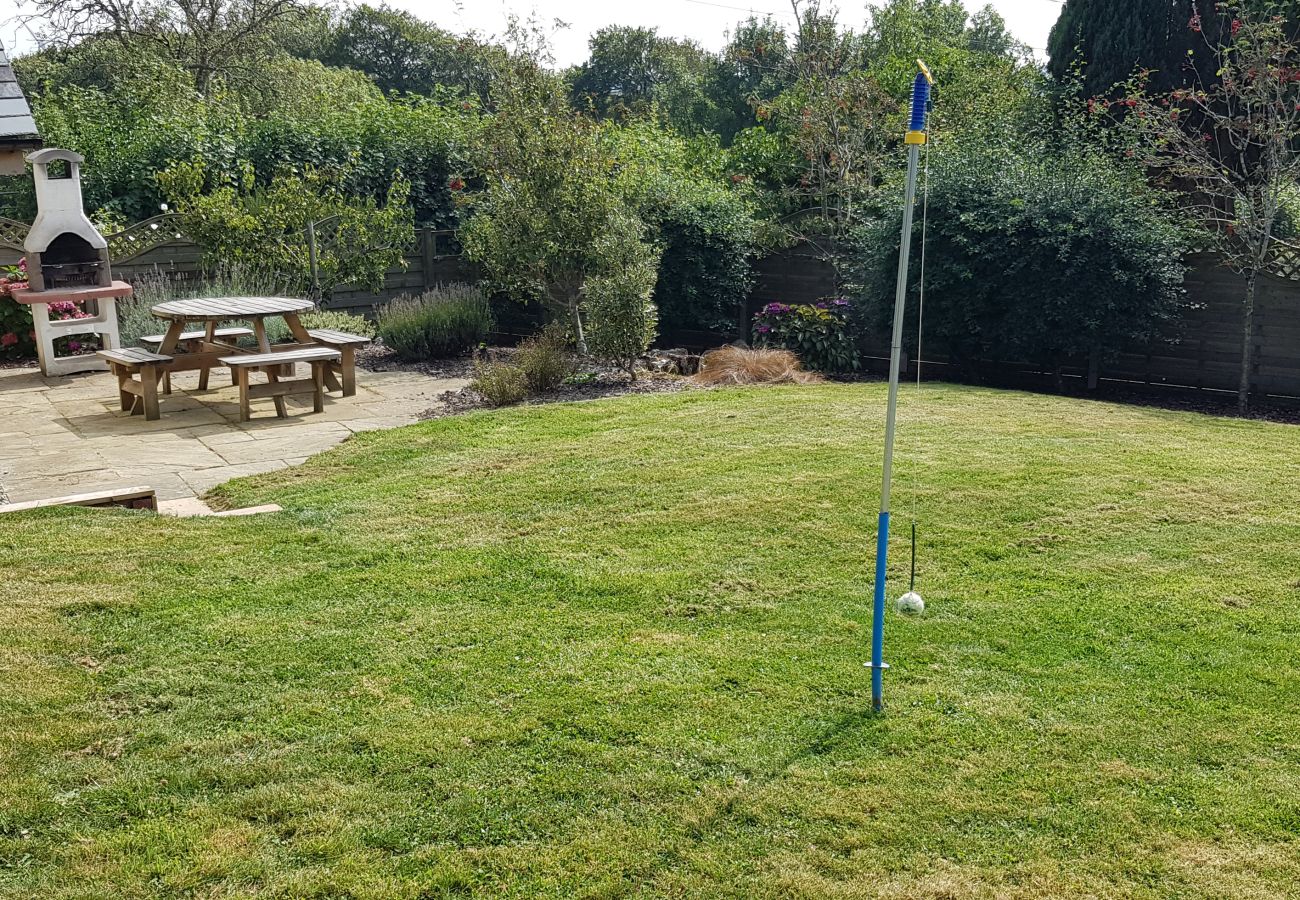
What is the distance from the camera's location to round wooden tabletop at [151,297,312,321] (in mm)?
10406

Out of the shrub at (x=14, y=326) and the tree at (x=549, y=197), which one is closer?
the tree at (x=549, y=197)

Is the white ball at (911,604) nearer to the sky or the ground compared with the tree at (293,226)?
nearer to the ground

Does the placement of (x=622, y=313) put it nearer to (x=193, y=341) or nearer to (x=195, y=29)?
(x=193, y=341)

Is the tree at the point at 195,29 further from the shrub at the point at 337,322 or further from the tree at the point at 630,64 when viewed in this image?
the tree at the point at 630,64

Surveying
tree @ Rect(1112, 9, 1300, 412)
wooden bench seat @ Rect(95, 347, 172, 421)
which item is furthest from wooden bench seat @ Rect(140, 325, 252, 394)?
tree @ Rect(1112, 9, 1300, 412)

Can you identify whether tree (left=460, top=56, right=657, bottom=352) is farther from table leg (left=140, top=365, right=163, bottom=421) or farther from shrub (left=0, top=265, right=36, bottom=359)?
shrub (left=0, top=265, right=36, bottom=359)

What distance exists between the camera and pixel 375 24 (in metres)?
60.8

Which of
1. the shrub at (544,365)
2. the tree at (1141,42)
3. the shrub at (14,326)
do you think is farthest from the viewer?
the tree at (1141,42)

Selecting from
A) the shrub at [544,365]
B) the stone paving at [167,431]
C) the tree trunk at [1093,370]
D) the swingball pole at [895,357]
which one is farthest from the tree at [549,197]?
the swingball pole at [895,357]

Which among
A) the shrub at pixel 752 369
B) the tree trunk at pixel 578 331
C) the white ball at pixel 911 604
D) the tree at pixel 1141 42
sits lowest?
the white ball at pixel 911 604

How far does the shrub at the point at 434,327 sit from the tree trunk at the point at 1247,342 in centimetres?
884

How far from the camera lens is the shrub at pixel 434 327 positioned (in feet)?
45.2

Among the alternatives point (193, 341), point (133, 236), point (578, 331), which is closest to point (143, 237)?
point (133, 236)

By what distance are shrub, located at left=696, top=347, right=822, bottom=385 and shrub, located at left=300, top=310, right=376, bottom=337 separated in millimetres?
4566
